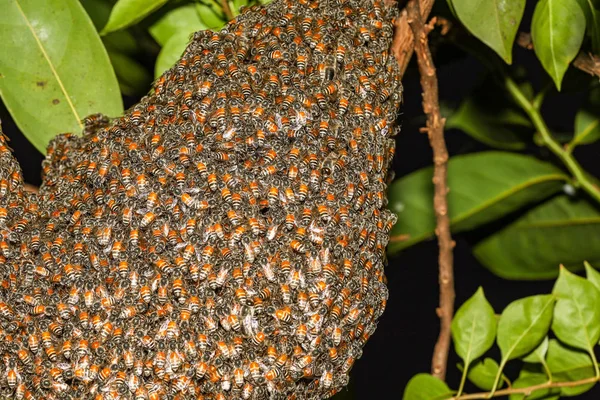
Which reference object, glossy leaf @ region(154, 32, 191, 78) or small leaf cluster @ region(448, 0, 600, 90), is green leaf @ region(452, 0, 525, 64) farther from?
glossy leaf @ region(154, 32, 191, 78)

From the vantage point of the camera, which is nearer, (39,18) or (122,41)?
(39,18)

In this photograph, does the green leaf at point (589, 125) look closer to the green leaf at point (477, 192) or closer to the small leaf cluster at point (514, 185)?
the small leaf cluster at point (514, 185)

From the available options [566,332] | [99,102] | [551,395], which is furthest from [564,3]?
[99,102]

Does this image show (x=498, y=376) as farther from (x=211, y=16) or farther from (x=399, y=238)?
(x=211, y=16)

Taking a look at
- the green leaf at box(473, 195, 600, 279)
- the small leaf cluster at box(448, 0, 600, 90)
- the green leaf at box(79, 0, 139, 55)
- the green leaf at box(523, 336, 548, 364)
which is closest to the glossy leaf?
the green leaf at box(79, 0, 139, 55)

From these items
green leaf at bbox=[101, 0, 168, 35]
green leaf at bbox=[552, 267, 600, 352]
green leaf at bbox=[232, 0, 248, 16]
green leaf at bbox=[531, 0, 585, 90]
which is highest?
green leaf at bbox=[101, 0, 168, 35]


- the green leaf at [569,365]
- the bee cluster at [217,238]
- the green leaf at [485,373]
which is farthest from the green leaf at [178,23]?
the green leaf at [569,365]

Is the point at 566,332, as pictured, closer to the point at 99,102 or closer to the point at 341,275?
the point at 341,275
